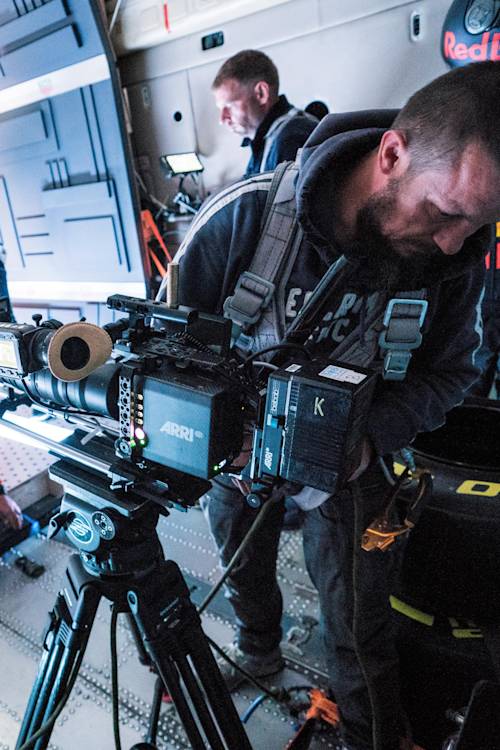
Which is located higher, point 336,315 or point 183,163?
point 183,163

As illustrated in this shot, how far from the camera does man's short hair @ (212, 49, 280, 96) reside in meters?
2.38

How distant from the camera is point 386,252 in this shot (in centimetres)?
114

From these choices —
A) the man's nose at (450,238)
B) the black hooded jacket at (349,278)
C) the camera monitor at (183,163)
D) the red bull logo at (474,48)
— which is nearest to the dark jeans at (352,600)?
the black hooded jacket at (349,278)

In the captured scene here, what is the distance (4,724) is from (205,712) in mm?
992

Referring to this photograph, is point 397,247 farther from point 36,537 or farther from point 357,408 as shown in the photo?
point 36,537

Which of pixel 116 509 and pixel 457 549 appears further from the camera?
pixel 457 549

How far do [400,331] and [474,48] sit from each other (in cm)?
162

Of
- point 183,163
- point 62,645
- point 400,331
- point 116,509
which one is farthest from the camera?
point 183,163

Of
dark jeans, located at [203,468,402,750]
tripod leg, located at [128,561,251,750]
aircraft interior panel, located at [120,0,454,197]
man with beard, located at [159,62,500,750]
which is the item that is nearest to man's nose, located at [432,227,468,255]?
man with beard, located at [159,62,500,750]

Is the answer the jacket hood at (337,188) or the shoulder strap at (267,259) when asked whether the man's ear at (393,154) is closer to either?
the jacket hood at (337,188)

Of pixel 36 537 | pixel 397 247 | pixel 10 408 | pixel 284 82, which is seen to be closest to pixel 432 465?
pixel 397 247

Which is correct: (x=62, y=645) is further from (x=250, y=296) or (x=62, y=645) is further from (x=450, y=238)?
(x=450, y=238)

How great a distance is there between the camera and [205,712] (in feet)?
3.21

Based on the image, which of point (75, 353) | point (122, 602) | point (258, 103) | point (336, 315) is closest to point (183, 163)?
point (258, 103)
